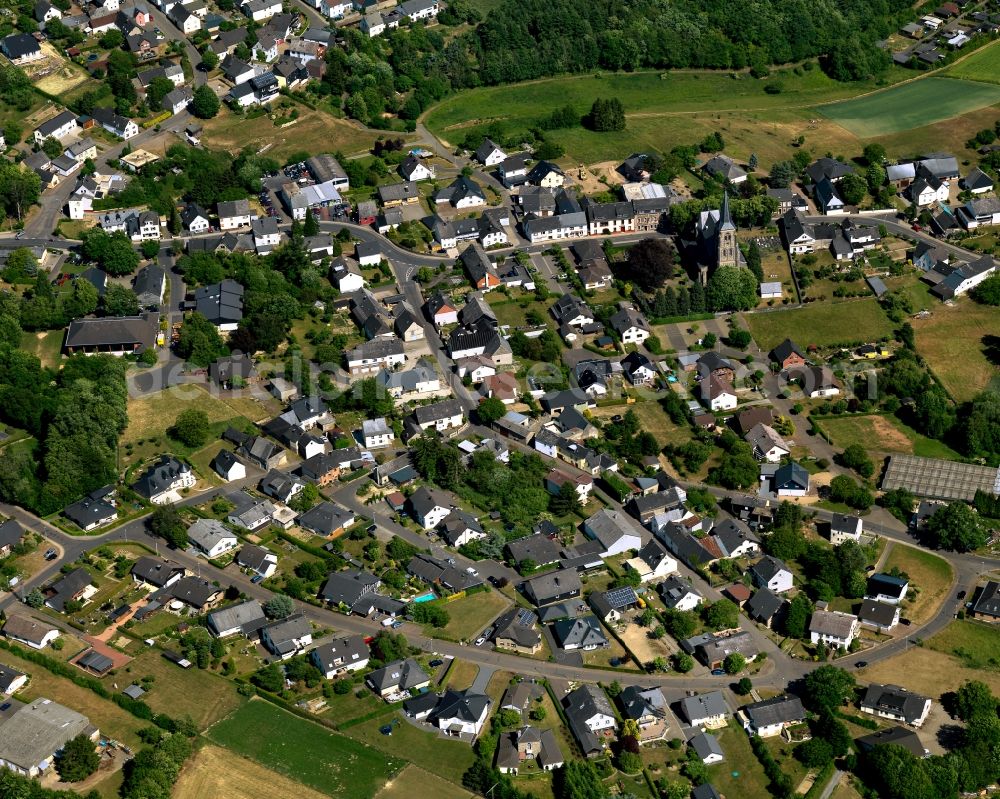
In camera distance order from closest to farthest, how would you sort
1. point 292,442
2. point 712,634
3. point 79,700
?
point 79,700 → point 712,634 → point 292,442

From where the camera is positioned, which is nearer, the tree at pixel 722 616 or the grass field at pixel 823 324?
the tree at pixel 722 616

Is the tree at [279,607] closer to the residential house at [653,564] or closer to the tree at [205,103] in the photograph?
the residential house at [653,564]

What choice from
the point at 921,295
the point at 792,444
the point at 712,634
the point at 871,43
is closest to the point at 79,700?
the point at 712,634

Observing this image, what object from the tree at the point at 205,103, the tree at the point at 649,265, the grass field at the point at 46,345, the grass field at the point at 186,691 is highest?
the tree at the point at 205,103

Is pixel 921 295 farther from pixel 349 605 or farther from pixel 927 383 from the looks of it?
pixel 349 605

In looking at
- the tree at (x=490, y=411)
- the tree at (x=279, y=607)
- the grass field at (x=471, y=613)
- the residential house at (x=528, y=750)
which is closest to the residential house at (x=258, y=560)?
the tree at (x=279, y=607)

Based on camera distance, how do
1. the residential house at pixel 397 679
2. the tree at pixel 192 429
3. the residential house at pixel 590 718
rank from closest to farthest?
1. the residential house at pixel 590 718
2. the residential house at pixel 397 679
3. the tree at pixel 192 429

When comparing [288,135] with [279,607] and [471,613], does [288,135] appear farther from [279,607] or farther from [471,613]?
[471,613]
